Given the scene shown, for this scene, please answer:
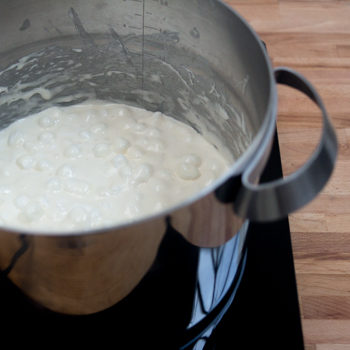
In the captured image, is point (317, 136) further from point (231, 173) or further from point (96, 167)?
point (231, 173)

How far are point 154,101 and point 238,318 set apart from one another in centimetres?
54

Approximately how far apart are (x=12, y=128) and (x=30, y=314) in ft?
1.68

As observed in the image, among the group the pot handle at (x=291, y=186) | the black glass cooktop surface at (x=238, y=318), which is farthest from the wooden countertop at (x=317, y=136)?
the pot handle at (x=291, y=186)

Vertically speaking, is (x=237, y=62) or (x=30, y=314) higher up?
(x=237, y=62)

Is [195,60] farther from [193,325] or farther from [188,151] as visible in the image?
[193,325]

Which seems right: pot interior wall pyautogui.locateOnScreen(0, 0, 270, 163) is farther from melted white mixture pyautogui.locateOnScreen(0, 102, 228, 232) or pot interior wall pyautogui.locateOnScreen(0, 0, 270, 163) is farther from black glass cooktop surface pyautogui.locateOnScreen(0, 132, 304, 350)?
black glass cooktop surface pyautogui.locateOnScreen(0, 132, 304, 350)

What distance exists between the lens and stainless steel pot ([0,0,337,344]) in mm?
512

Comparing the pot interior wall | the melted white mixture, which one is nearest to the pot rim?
the pot interior wall

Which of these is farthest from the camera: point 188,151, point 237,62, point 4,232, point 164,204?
point 188,151

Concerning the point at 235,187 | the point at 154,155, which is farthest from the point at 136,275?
the point at 154,155

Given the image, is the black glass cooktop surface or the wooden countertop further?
the wooden countertop

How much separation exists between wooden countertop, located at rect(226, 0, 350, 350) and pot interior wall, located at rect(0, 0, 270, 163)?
0.72ft

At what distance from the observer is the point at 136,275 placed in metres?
0.60

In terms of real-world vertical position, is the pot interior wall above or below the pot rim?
below
